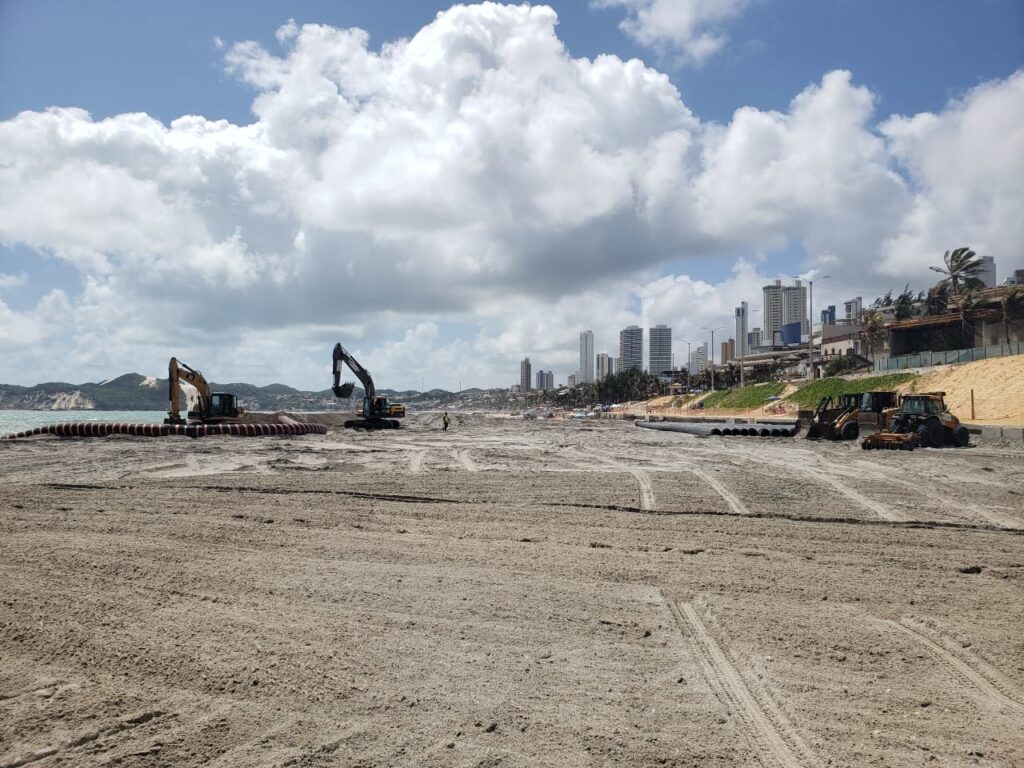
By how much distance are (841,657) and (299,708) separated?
12.6 ft

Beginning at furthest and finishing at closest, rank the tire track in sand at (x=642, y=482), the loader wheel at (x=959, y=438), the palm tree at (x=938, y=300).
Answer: the palm tree at (x=938, y=300)
the loader wheel at (x=959, y=438)
the tire track in sand at (x=642, y=482)

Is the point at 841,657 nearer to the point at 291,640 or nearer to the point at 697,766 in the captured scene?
the point at 697,766

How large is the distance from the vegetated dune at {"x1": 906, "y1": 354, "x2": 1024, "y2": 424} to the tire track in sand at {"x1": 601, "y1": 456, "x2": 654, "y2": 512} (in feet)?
86.4

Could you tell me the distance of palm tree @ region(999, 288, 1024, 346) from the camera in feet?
167

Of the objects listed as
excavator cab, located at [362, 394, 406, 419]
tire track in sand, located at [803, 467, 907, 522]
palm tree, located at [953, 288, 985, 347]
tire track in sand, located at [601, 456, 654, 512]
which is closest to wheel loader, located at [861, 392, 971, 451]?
tire track in sand, located at [803, 467, 907, 522]

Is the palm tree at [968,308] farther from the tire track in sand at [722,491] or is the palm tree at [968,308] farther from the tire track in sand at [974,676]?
the tire track in sand at [974,676]

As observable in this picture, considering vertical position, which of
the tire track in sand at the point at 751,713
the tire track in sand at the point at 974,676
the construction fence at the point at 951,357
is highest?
the construction fence at the point at 951,357

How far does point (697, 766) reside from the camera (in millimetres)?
3441

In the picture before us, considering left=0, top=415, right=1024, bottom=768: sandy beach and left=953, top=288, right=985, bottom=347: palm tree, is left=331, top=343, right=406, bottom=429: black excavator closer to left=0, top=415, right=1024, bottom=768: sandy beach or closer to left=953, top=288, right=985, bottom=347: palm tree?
left=0, top=415, right=1024, bottom=768: sandy beach

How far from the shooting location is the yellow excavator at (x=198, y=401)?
34.1 meters

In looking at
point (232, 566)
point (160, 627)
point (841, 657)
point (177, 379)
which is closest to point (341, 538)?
point (232, 566)

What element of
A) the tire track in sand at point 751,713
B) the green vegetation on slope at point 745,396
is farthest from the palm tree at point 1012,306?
the tire track in sand at point 751,713

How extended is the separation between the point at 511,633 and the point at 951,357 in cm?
5273

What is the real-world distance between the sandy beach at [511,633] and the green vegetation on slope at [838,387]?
4380 cm
